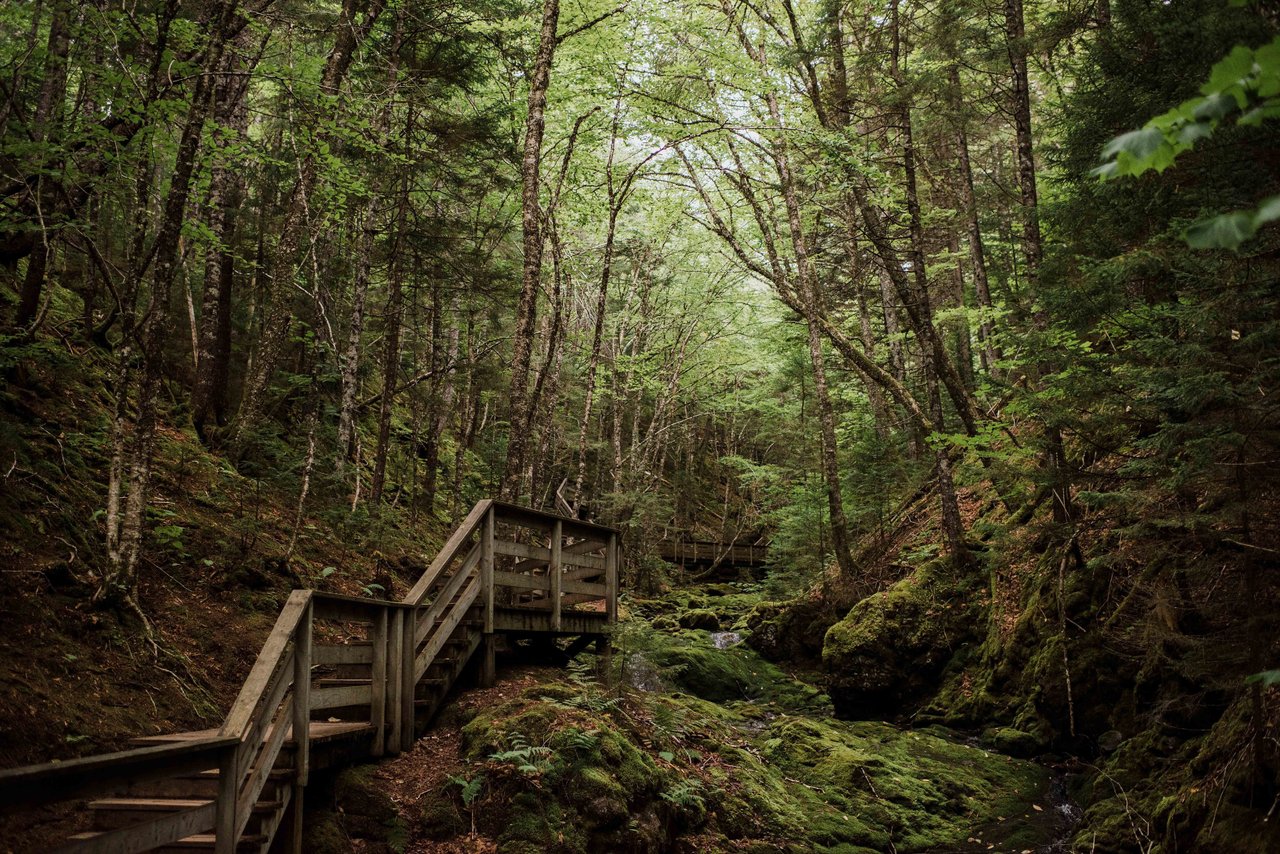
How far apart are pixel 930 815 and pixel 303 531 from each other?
9352 mm

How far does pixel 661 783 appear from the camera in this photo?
685 centimetres

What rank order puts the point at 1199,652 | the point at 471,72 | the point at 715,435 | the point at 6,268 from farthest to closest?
1. the point at 715,435
2. the point at 471,72
3. the point at 6,268
4. the point at 1199,652

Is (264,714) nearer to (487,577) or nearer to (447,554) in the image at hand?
(447,554)

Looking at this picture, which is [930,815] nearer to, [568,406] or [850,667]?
[850,667]

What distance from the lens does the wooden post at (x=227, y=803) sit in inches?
152

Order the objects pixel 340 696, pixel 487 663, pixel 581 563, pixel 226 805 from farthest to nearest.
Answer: pixel 581 563
pixel 487 663
pixel 340 696
pixel 226 805

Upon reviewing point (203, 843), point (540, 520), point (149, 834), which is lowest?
point (203, 843)

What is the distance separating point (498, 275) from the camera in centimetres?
1470

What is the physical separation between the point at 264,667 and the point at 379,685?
6.24 ft

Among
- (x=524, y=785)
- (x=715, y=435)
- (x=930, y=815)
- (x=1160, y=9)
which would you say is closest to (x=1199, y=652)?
(x=930, y=815)

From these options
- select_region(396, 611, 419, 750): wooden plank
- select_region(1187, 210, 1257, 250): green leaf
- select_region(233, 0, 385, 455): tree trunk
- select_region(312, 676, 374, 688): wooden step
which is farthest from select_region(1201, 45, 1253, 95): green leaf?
select_region(233, 0, 385, 455): tree trunk

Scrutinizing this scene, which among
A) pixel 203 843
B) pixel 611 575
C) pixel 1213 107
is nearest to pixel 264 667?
pixel 203 843

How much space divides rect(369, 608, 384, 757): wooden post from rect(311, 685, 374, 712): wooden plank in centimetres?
7

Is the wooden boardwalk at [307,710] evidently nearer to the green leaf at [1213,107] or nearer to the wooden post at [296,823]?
the wooden post at [296,823]
